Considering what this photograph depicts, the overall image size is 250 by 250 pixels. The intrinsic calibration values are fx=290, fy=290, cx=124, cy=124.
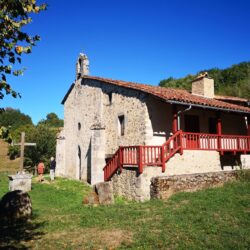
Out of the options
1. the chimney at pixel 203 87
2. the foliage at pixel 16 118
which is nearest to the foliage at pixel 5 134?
the chimney at pixel 203 87

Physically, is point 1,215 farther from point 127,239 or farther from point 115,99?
point 115,99

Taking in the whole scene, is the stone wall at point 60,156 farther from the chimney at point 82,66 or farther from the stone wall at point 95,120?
the chimney at point 82,66

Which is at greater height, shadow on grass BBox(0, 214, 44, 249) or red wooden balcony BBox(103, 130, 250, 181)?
red wooden balcony BBox(103, 130, 250, 181)

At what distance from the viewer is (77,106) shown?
69.3 ft

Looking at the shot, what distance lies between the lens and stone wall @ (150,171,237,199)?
11.4 meters

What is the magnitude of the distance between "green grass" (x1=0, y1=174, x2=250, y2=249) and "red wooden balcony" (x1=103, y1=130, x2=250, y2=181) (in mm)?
2132

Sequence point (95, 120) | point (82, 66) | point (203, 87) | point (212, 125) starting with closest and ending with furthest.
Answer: point (212, 125), point (95, 120), point (203, 87), point (82, 66)

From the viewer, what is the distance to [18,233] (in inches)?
302

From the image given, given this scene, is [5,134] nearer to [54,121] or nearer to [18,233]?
[18,233]

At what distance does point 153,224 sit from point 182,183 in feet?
13.9

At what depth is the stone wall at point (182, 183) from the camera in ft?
37.5

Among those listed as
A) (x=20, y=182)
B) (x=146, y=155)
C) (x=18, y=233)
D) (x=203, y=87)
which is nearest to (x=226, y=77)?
(x=203, y=87)

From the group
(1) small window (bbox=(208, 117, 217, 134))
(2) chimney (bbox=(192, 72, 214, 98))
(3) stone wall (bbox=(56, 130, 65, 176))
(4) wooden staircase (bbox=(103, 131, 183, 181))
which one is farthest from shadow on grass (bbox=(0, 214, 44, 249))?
(2) chimney (bbox=(192, 72, 214, 98))

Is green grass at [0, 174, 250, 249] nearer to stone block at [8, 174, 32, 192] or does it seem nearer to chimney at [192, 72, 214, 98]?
stone block at [8, 174, 32, 192]
